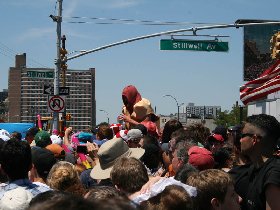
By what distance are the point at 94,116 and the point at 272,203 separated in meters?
145

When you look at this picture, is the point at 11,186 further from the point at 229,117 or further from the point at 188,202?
the point at 229,117

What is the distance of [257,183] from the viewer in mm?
4062

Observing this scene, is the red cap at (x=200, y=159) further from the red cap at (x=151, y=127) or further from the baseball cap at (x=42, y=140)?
the red cap at (x=151, y=127)

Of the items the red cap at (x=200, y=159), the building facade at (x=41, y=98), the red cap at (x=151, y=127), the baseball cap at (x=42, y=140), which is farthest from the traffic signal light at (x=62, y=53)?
the building facade at (x=41, y=98)

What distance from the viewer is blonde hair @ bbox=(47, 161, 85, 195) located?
4.80 metres

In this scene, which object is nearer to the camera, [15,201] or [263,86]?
[15,201]

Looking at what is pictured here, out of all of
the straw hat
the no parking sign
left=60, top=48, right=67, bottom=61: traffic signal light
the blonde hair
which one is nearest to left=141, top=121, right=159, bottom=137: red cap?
the straw hat

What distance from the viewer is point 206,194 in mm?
3865

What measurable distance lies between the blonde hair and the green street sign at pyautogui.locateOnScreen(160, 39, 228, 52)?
53.8ft

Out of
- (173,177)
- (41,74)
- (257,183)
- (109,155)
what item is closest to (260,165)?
(257,183)

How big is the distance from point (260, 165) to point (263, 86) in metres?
8.61

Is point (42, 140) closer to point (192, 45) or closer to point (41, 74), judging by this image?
point (192, 45)

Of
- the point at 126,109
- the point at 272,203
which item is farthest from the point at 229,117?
the point at 272,203

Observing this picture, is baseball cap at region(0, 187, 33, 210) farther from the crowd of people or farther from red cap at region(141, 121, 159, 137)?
red cap at region(141, 121, 159, 137)
